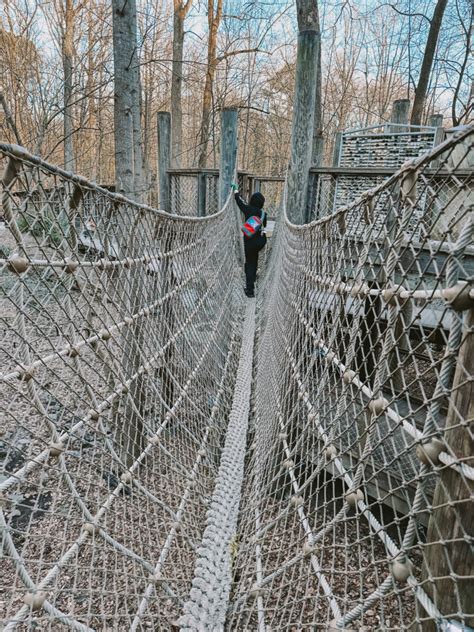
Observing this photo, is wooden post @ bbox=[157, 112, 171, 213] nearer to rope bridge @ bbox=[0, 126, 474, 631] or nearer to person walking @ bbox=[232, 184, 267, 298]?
person walking @ bbox=[232, 184, 267, 298]

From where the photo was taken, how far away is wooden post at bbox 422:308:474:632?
626mm

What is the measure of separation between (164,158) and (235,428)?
17.7ft

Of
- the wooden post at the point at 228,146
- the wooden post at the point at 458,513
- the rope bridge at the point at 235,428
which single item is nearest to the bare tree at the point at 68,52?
the wooden post at the point at 228,146

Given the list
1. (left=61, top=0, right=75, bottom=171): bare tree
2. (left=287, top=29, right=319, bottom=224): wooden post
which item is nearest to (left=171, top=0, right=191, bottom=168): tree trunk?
(left=61, top=0, right=75, bottom=171): bare tree

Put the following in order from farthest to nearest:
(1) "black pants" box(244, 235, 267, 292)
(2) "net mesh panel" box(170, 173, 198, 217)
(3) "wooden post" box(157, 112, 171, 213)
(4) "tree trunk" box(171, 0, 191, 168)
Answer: (4) "tree trunk" box(171, 0, 191, 168) < (2) "net mesh panel" box(170, 173, 198, 217) < (3) "wooden post" box(157, 112, 171, 213) < (1) "black pants" box(244, 235, 267, 292)

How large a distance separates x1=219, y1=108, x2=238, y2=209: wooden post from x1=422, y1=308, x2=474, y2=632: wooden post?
488 centimetres

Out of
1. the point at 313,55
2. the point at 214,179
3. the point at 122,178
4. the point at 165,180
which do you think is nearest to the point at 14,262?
the point at 122,178

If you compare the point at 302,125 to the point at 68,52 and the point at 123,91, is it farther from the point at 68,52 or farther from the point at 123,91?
the point at 68,52

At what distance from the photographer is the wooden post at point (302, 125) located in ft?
10.7

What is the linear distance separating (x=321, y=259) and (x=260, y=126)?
15.7m

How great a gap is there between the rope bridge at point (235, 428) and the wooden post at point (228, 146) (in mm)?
1988

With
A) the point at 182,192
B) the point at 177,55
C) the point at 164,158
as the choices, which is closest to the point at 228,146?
the point at 164,158

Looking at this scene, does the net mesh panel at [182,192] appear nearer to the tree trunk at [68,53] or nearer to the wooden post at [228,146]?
the tree trunk at [68,53]

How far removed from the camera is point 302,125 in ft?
11.2
